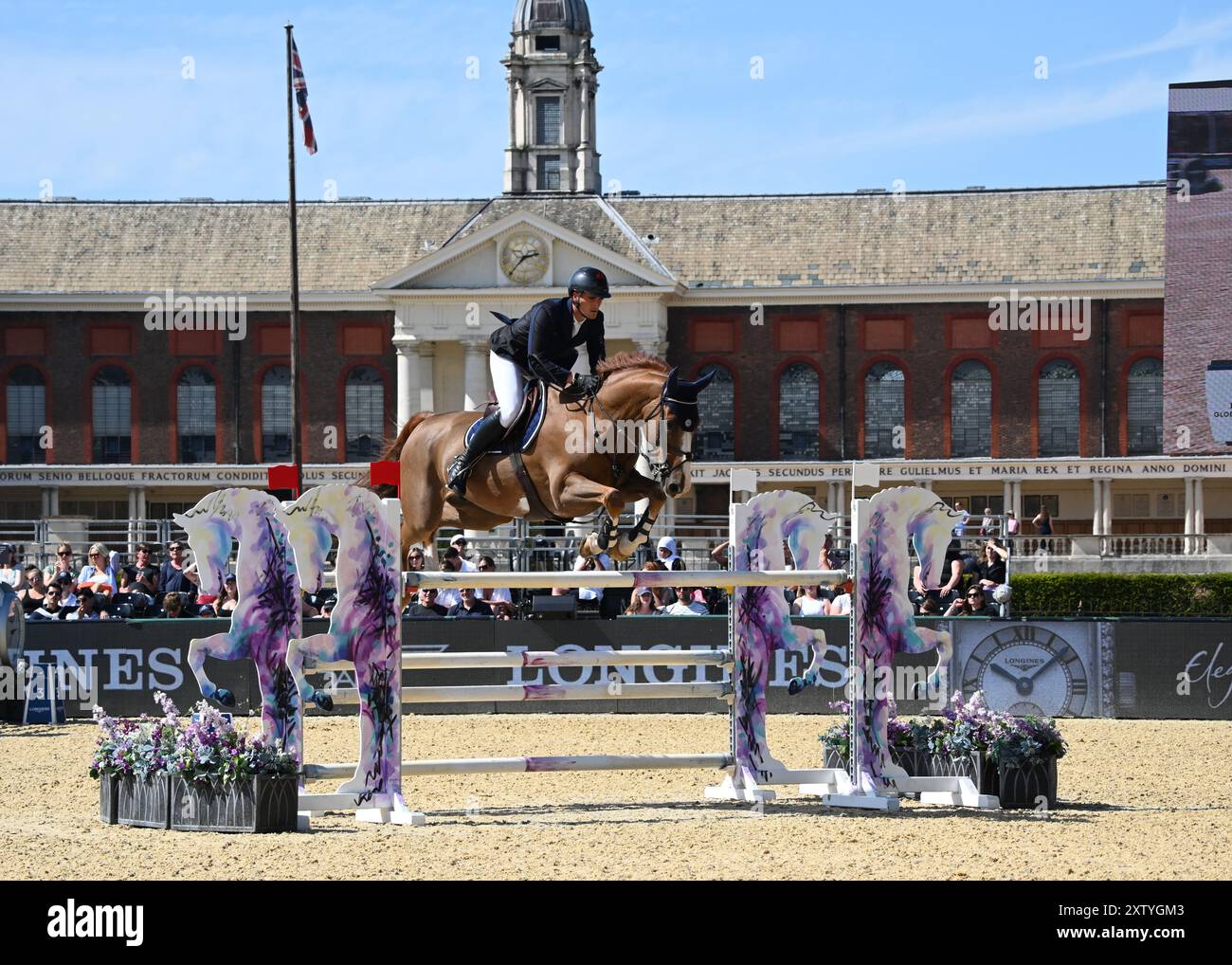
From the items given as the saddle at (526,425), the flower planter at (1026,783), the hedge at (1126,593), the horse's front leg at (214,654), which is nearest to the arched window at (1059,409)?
the hedge at (1126,593)

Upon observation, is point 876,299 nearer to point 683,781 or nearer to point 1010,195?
point 1010,195

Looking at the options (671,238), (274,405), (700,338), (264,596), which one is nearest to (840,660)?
(264,596)

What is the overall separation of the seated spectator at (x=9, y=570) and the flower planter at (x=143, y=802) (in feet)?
34.5

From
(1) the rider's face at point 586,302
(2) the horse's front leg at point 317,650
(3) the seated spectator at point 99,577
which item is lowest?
(3) the seated spectator at point 99,577

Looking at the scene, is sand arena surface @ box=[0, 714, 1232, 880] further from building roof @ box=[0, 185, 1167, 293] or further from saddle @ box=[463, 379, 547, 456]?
building roof @ box=[0, 185, 1167, 293]

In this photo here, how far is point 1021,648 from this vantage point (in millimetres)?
18703

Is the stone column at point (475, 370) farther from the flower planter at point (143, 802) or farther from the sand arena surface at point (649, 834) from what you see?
the flower planter at point (143, 802)

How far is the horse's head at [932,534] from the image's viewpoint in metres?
12.1

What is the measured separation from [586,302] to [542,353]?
46 cm

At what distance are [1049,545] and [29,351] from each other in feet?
116

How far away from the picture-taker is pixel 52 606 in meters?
20.7

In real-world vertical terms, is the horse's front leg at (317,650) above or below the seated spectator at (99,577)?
above
